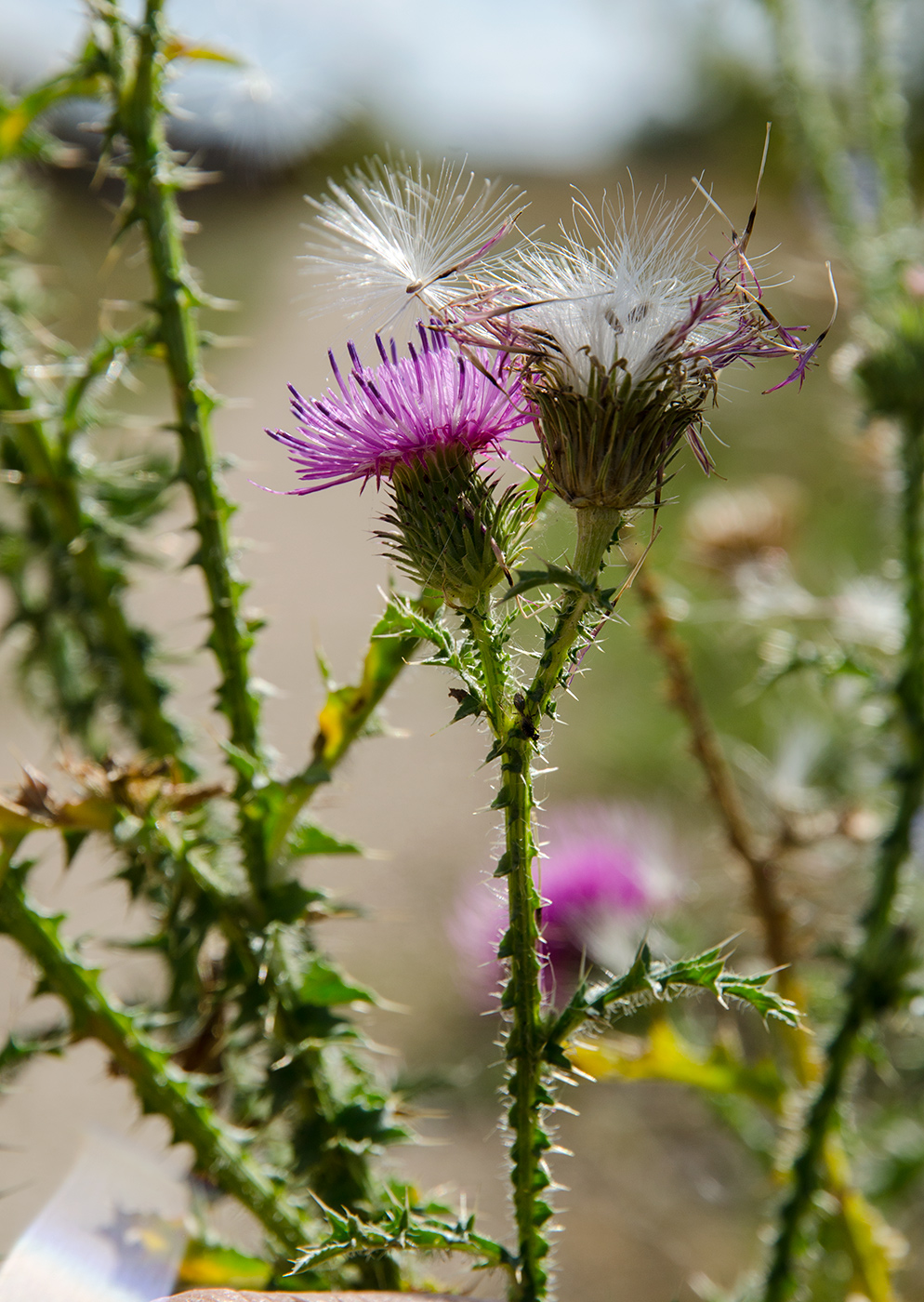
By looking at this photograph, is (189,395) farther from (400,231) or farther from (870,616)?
(870,616)

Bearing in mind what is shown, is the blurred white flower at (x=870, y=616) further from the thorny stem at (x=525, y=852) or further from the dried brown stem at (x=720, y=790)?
the thorny stem at (x=525, y=852)

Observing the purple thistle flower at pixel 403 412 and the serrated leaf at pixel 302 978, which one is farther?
the serrated leaf at pixel 302 978

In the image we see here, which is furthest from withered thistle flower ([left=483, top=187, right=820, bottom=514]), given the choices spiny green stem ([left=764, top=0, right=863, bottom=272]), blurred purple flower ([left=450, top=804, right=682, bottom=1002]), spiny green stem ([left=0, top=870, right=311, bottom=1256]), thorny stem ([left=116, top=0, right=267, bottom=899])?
spiny green stem ([left=764, top=0, right=863, bottom=272])

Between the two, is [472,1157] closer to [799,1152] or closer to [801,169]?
[799,1152]

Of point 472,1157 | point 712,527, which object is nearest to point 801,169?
point 712,527

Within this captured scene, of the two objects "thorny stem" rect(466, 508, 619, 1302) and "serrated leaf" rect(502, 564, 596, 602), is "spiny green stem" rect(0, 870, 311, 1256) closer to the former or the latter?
"thorny stem" rect(466, 508, 619, 1302)

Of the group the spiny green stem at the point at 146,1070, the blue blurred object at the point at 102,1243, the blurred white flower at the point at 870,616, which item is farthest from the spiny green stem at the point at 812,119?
the blue blurred object at the point at 102,1243

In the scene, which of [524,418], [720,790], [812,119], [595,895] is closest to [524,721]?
[524,418]
